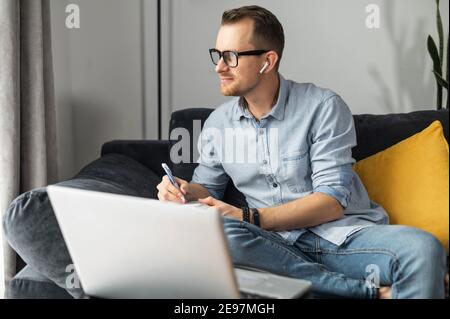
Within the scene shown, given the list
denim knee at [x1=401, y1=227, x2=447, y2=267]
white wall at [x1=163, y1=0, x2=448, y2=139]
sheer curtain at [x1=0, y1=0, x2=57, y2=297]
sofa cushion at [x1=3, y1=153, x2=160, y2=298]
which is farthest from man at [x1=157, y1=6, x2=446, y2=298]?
white wall at [x1=163, y1=0, x2=448, y2=139]

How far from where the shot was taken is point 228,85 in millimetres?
1973

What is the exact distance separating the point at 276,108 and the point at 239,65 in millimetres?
162

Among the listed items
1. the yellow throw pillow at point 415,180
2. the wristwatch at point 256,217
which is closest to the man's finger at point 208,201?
the wristwatch at point 256,217

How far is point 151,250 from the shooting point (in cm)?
127

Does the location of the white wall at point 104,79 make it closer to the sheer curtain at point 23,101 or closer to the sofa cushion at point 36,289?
the sheer curtain at point 23,101

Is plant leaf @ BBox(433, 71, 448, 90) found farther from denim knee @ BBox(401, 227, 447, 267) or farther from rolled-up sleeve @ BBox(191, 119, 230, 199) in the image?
denim knee @ BBox(401, 227, 447, 267)

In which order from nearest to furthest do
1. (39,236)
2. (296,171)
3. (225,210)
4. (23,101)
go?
(39,236) < (225,210) < (296,171) < (23,101)

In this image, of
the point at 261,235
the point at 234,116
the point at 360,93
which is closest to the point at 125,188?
the point at 234,116

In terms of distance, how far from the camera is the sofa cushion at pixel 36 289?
1.79 m

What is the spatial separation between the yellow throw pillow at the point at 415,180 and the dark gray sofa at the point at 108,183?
145mm

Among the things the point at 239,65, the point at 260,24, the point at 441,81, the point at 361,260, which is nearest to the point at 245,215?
the point at 361,260

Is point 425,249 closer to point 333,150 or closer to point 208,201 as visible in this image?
point 333,150
